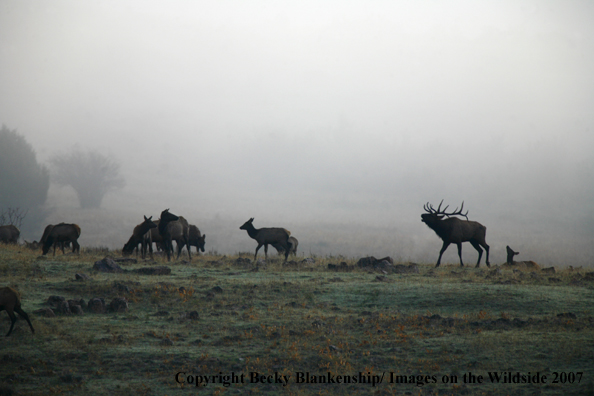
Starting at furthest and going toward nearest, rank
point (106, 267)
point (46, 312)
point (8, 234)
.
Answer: point (8, 234) < point (106, 267) < point (46, 312)

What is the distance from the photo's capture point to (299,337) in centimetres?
1174

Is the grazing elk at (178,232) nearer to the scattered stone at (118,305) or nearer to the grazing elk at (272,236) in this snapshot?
the grazing elk at (272,236)

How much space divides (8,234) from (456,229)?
27.9m

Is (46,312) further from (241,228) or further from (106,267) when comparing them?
(241,228)

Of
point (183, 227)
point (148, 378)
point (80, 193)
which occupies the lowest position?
point (148, 378)

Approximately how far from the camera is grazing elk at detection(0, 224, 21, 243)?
110 ft

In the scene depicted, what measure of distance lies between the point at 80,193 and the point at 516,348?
291ft

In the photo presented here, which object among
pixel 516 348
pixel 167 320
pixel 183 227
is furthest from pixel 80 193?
pixel 516 348

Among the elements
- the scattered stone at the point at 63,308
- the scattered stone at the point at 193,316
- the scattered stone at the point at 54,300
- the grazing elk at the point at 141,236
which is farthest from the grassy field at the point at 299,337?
the grazing elk at the point at 141,236

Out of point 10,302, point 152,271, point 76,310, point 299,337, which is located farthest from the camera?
point 152,271

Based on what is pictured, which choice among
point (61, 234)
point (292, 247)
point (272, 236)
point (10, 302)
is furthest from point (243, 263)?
point (10, 302)

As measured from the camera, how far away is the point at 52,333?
11555 mm

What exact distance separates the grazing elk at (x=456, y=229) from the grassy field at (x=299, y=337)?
7.19 m

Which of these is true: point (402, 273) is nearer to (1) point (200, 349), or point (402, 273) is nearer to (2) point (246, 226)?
(2) point (246, 226)
